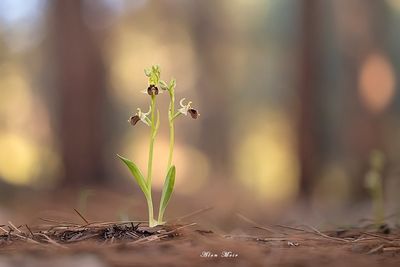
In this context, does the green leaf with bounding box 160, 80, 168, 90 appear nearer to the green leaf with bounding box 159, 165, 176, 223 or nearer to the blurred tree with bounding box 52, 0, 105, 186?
the green leaf with bounding box 159, 165, 176, 223

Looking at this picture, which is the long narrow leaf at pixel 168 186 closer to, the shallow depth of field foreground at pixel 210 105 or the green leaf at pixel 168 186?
the green leaf at pixel 168 186

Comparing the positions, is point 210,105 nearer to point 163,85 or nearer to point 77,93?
point 77,93

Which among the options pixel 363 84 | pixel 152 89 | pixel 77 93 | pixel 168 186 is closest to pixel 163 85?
pixel 152 89

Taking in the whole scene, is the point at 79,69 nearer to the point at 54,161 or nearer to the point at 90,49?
the point at 90,49

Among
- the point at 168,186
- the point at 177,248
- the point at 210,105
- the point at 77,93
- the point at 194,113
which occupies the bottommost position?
the point at 177,248

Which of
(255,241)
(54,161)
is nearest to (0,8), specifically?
(54,161)

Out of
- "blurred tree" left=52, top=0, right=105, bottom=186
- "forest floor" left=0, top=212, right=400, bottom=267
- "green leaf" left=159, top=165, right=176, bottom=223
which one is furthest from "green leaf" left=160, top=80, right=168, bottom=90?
"blurred tree" left=52, top=0, right=105, bottom=186
